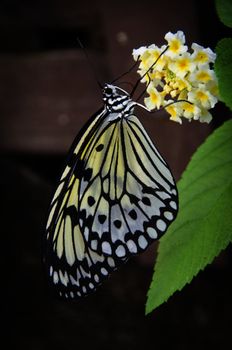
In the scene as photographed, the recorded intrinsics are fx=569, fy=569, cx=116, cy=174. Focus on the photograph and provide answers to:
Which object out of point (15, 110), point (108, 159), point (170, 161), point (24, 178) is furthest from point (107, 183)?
point (24, 178)

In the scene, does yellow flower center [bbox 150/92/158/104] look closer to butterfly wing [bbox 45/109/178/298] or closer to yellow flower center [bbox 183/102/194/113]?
yellow flower center [bbox 183/102/194/113]

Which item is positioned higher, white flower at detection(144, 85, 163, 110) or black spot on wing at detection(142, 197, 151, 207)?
white flower at detection(144, 85, 163, 110)

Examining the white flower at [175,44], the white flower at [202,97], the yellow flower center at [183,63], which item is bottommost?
the white flower at [202,97]

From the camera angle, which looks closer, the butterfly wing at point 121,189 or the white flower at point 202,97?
the white flower at point 202,97

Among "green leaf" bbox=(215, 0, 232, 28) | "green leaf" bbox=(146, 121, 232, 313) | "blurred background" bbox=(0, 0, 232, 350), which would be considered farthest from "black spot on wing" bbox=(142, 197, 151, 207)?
"blurred background" bbox=(0, 0, 232, 350)

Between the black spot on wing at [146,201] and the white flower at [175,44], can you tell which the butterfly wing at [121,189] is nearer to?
the black spot on wing at [146,201]

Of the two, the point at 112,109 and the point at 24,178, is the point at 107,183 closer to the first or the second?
the point at 112,109

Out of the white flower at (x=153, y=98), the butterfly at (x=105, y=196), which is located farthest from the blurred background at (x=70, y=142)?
the white flower at (x=153, y=98)
